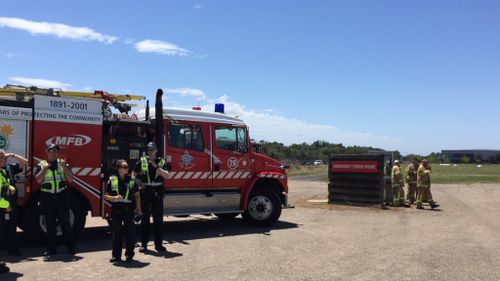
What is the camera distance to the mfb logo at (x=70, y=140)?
9133 millimetres

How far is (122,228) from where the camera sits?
8.04 metres

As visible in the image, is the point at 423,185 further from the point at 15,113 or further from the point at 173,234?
the point at 15,113

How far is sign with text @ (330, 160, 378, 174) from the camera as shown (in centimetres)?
1729

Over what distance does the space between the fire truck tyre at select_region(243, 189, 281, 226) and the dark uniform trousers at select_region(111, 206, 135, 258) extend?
4.33 m

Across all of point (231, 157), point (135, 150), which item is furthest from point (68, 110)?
point (231, 157)

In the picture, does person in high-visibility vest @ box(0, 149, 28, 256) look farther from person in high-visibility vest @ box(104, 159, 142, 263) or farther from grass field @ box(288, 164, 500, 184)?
grass field @ box(288, 164, 500, 184)

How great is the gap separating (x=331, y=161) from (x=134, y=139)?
400 inches

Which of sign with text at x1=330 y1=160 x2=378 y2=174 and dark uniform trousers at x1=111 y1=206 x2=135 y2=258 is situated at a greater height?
sign with text at x1=330 y1=160 x2=378 y2=174

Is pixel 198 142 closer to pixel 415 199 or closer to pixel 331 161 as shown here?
pixel 331 161

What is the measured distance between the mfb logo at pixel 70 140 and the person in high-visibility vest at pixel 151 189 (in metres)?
1.35

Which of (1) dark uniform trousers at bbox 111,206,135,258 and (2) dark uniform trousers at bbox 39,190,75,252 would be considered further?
(2) dark uniform trousers at bbox 39,190,75,252

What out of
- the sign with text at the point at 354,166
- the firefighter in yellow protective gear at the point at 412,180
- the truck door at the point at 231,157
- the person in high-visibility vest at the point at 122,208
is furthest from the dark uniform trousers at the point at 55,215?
the firefighter in yellow protective gear at the point at 412,180

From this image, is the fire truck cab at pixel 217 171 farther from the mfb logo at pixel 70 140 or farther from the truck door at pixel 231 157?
the mfb logo at pixel 70 140

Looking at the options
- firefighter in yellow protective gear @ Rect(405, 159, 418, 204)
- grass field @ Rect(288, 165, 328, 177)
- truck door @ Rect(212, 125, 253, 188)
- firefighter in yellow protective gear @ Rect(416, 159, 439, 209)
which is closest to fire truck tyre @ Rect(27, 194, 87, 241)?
truck door @ Rect(212, 125, 253, 188)
